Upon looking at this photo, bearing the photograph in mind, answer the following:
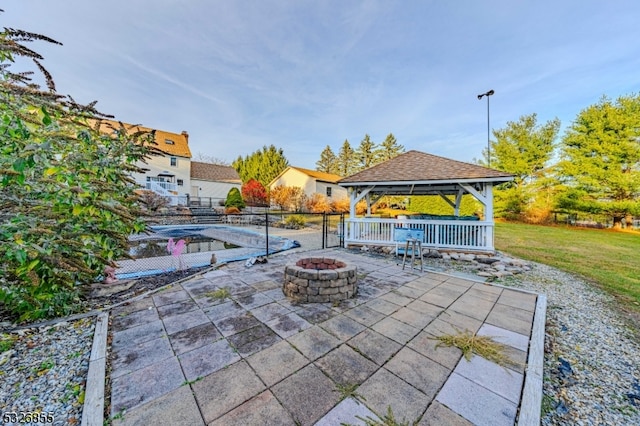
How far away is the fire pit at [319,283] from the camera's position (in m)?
3.53

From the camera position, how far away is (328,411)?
166cm

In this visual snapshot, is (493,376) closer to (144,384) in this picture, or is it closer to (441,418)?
(441,418)

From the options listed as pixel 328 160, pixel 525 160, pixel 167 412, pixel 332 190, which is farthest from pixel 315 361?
pixel 328 160

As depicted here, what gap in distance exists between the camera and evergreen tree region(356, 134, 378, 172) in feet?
119

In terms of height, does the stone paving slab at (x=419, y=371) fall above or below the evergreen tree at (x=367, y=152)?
below

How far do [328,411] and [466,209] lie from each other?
17.8 metres

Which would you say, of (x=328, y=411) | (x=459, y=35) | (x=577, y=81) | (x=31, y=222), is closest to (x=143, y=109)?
(x=31, y=222)

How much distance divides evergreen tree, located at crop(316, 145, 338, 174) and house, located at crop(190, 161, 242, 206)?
16.0 meters

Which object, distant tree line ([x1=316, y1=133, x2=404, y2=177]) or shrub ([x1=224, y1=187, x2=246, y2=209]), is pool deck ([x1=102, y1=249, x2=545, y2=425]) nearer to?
shrub ([x1=224, y1=187, x2=246, y2=209])

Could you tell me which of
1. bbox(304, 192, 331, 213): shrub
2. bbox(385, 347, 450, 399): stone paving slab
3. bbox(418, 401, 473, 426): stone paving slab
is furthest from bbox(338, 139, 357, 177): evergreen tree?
bbox(418, 401, 473, 426): stone paving slab

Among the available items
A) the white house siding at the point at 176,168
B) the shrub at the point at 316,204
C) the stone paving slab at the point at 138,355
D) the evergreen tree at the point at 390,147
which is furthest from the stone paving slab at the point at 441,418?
the evergreen tree at the point at 390,147

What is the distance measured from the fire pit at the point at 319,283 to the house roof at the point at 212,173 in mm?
25770

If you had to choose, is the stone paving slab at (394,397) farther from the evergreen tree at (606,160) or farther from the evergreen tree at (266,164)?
the evergreen tree at (266,164)

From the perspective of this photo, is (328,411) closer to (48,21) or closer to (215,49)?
(48,21)
